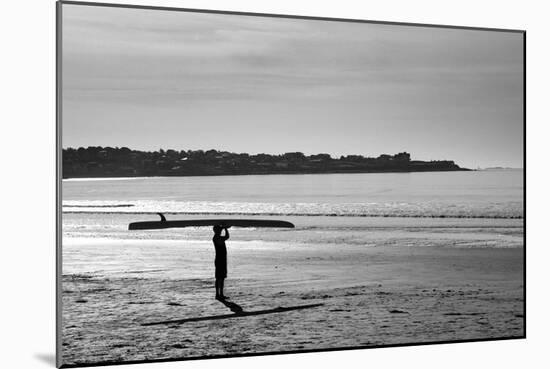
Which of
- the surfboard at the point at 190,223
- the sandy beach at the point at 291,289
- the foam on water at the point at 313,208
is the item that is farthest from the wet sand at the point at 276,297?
the foam on water at the point at 313,208

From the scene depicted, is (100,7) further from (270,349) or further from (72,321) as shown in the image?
(270,349)

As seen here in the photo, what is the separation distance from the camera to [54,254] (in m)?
6.15

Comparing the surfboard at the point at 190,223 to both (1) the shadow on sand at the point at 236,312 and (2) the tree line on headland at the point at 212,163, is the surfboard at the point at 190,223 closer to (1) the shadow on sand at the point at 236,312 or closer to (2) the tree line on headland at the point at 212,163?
(2) the tree line on headland at the point at 212,163

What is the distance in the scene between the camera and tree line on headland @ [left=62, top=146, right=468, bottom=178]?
20.4ft

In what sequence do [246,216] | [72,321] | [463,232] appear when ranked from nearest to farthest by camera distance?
[72,321]
[246,216]
[463,232]

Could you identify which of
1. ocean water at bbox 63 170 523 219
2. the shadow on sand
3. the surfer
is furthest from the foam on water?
the shadow on sand

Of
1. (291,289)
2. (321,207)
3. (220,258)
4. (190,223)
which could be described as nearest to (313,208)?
(321,207)

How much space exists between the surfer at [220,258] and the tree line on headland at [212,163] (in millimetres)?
406

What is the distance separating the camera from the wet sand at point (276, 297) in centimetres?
619

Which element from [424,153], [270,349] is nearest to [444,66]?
[424,153]

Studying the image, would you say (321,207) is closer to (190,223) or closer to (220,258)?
(220,258)

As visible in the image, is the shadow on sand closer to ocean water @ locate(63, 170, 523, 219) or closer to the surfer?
the surfer

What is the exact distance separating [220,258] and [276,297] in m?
0.46

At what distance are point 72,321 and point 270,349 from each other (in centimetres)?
130
